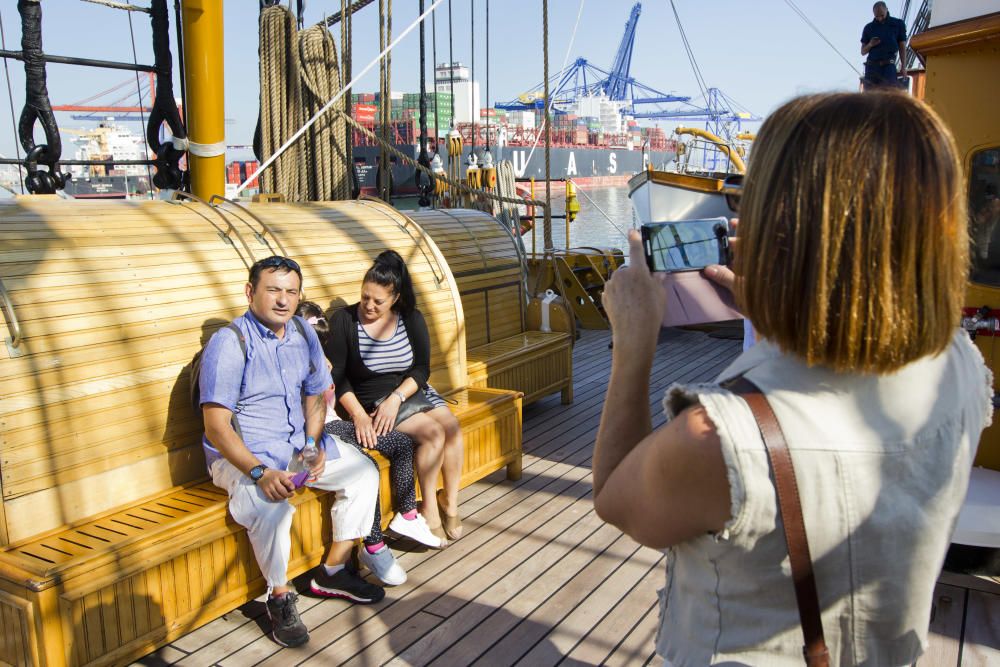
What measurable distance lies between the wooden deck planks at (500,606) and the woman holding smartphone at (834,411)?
175cm

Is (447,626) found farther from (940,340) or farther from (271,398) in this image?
(940,340)

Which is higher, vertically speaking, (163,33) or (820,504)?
(163,33)

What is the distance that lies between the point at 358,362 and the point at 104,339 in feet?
3.26

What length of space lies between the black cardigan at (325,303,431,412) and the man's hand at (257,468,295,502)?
2.48ft

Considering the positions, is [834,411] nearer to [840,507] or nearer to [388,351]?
[840,507]

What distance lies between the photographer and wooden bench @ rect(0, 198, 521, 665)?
239 centimetres

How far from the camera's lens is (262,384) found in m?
2.92

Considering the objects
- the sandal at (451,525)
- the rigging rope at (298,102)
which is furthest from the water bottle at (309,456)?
the rigging rope at (298,102)

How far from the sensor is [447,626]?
279 cm

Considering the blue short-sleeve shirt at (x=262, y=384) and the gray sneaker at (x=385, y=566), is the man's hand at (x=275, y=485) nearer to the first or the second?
the blue short-sleeve shirt at (x=262, y=384)

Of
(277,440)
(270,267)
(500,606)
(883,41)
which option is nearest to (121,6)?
(270,267)

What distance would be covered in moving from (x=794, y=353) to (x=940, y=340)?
0.15 metres

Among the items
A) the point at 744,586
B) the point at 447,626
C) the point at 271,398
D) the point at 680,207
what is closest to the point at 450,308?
the point at 271,398

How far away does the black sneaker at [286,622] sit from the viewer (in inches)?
105
